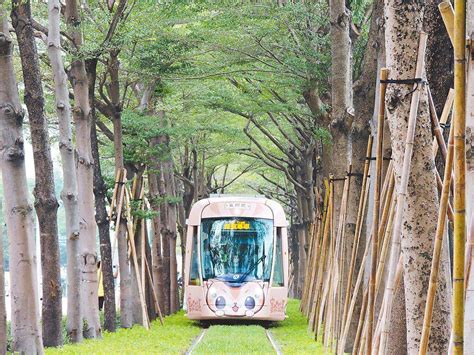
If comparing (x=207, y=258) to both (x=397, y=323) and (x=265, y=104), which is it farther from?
(x=397, y=323)

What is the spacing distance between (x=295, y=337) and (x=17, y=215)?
7.84m

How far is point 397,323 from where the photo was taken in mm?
7996

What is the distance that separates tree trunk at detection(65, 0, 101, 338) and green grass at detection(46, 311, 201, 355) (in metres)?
0.63

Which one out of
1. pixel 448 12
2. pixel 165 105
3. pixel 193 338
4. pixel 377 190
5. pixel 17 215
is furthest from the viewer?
pixel 165 105

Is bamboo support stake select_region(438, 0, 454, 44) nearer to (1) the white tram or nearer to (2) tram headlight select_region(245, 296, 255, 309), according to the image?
(2) tram headlight select_region(245, 296, 255, 309)

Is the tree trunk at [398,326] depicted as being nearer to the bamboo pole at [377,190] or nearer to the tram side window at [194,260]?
the bamboo pole at [377,190]

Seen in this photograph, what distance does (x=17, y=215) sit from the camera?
Answer: 427 inches

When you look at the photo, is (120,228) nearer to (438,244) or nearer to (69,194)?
(69,194)

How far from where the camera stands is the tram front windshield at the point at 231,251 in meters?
21.9

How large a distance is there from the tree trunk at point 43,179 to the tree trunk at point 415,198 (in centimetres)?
714

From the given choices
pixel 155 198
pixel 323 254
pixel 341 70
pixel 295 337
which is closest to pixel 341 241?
pixel 341 70

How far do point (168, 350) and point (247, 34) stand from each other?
6.77 m

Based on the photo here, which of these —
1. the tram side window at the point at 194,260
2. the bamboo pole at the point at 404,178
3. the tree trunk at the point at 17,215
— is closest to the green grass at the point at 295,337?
the tram side window at the point at 194,260

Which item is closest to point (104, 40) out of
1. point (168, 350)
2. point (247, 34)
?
point (247, 34)
